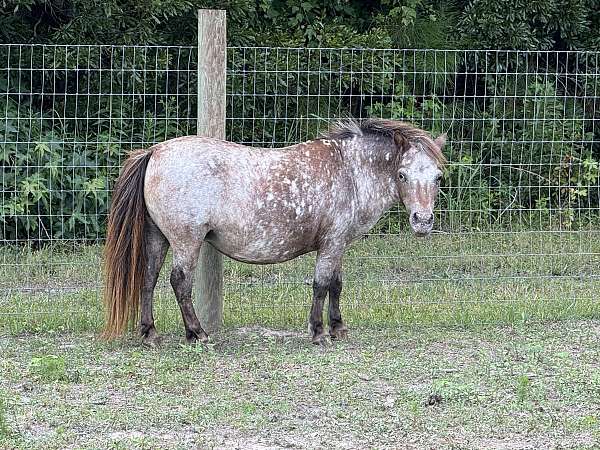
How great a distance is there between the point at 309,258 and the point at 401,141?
9.81ft

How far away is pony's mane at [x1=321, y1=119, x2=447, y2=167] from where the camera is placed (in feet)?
24.3

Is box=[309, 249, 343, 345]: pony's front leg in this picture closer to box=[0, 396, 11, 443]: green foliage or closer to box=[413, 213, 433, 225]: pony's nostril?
box=[413, 213, 433, 225]: pony's nostril

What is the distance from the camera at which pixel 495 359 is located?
23.0 feet

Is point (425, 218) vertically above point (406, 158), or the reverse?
point (406, 158)

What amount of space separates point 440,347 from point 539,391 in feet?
4.40

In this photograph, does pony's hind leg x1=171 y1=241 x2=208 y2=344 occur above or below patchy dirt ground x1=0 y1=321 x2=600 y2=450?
above

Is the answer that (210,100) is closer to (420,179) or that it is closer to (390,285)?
(420,179)

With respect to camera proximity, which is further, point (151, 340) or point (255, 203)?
point (151, 340)

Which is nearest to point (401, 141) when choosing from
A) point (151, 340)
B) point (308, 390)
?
point (308, 390)

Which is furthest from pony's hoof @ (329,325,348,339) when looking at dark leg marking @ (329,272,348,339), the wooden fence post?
the wooden fence post

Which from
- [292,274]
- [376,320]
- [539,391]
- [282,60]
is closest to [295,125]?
[282,60]

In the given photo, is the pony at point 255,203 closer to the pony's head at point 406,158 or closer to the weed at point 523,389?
the pony's head at point 406,158

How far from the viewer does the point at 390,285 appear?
9.16 meters

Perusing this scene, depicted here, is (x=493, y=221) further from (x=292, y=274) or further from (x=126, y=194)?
(x=126, y=194)
